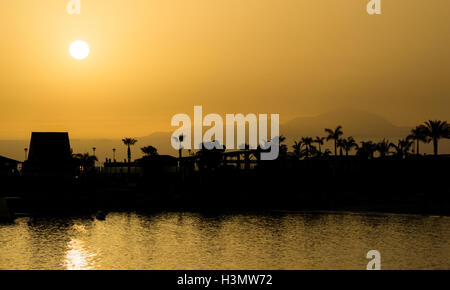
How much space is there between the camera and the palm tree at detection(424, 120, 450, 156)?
8712cm

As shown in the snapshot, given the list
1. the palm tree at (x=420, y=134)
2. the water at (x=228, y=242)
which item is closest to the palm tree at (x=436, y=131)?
the palm tree at (x=420, y=134)

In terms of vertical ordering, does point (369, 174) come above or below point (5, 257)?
above

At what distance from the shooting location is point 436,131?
288ft

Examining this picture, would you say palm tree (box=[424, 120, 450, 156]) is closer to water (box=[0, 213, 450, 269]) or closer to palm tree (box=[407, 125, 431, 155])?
palm tree (box=[407, 125, 431, 155])

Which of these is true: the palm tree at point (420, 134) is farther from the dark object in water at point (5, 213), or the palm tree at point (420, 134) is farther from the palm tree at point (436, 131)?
the dark object in water at point (5, 213)

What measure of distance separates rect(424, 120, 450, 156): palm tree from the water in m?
51.0

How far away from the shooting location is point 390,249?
91.2ft

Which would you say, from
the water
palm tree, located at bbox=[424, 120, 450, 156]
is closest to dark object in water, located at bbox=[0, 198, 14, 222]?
the water

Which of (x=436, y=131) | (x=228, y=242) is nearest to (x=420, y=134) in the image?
(x=436, y=131)

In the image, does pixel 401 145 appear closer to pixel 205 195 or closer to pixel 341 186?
pixel 341 186

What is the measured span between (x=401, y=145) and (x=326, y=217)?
7879 centimetres

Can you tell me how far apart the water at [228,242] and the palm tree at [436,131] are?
167ft

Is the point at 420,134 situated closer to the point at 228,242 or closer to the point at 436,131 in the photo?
the point at 436,131

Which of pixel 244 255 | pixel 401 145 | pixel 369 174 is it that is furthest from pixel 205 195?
pixel 401 145
